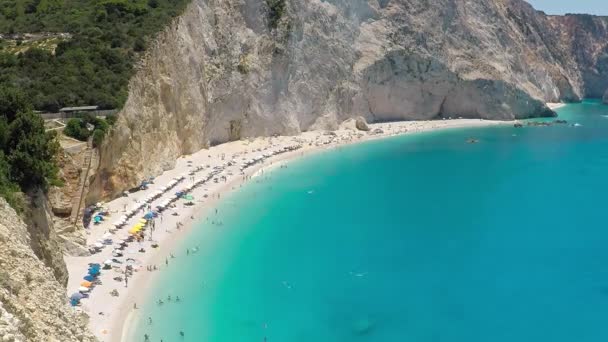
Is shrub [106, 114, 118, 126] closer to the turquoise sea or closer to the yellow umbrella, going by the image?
the yellow umbrella

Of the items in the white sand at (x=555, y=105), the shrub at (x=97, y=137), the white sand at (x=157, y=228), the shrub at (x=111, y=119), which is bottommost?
the white sand at (x=555, y=105)

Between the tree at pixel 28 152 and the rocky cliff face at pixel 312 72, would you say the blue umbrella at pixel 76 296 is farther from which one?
the rocky cliff face at pixel 312 72

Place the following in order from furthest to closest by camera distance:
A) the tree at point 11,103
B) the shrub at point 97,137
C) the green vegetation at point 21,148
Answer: the shrub at point 97,137
the tree at point 11,103
the green vegetation at point 21,148

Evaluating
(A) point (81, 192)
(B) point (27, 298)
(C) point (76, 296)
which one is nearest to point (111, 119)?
(A) point (81, 192)

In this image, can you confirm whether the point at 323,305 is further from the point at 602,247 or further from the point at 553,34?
the point at 553,34

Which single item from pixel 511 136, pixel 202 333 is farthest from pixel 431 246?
pixel 511 136

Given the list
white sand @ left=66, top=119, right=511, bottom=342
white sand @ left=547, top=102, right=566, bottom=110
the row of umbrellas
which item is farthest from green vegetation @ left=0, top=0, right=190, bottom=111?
white sand @ left=547, top=102, right=566, bottom=110

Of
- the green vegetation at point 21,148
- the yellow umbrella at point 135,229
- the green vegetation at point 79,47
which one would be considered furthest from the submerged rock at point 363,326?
the green vegetation at point 79,47
